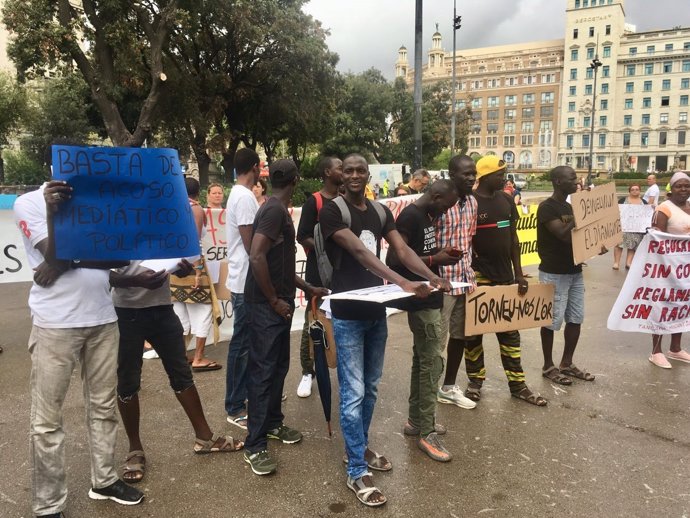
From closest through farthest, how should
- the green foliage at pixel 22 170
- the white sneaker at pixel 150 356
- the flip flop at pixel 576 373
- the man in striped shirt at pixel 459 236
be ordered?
1. the man in striped shirt at pixel 459 236
2. the flip flop at pixel 576 373
3. the white sneaker at pixel 150 356
4. the green foliage at pixel 22 170

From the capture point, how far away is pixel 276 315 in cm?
320

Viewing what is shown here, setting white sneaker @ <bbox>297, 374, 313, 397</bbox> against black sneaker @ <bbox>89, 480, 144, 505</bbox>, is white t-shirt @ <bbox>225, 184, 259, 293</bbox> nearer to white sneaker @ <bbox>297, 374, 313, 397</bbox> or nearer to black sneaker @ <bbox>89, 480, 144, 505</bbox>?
white sneaker @ <bbox>297, 374, 313, 397</bbox>

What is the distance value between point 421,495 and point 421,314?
1020 mm

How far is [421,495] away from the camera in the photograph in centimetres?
296

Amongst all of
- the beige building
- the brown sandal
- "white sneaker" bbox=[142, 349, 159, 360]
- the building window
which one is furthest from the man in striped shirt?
the building window

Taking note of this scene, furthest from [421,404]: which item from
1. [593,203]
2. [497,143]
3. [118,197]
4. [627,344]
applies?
[497,143]

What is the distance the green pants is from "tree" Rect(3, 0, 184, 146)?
16300 mm

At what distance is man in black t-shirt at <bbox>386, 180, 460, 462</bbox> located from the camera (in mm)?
3303

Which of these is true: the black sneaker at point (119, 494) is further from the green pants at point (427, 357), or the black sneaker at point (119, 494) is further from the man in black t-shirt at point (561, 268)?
the man in black t-shirt at point (561, 268)

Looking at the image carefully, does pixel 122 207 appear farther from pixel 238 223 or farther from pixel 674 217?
pixel 674 217

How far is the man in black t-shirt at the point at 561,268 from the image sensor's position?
179 inches

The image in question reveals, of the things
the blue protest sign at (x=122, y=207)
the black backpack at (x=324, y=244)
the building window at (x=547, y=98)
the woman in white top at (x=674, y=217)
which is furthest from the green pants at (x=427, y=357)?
the building window at (x=547, y=98)

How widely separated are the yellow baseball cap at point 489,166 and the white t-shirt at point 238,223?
66.6 inches

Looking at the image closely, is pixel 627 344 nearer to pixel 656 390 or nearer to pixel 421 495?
pixel 656 390
